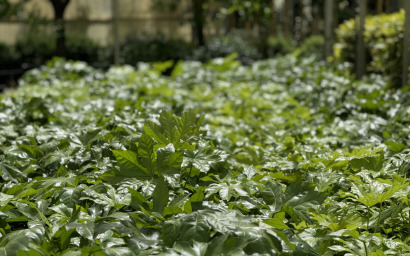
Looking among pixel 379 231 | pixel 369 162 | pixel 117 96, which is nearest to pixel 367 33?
pixel 117 96

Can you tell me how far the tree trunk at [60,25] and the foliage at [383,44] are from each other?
7.88m

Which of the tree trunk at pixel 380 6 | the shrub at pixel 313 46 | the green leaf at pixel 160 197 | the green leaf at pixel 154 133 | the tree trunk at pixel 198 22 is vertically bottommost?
the shrub at pixel 313 46

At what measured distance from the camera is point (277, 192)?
2.47 metres

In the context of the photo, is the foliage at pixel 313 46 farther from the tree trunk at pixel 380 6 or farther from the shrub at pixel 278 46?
the tree trunk at pixel 380 6

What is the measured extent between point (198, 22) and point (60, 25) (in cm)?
424

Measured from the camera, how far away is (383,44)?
7324mm

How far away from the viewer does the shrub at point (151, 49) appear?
51.7 feet

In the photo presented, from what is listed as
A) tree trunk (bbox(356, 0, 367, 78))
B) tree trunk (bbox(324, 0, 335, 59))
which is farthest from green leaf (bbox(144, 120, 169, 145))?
tree trunk (bbox(324, 0, 335, 59))

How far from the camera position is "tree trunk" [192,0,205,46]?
16891 millimetres

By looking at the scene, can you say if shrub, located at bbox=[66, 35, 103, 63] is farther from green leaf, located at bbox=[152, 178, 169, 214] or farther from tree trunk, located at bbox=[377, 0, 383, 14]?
green leaf, located at bbox=[152, 178, 169, 214]

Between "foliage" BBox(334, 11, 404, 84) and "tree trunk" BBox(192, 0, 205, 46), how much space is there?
806 cm

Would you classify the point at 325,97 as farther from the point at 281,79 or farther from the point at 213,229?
the point at 213,229

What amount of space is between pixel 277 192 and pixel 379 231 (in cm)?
48

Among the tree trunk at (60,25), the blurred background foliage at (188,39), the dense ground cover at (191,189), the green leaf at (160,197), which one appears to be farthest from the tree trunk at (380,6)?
the green leaf at (160,197)
